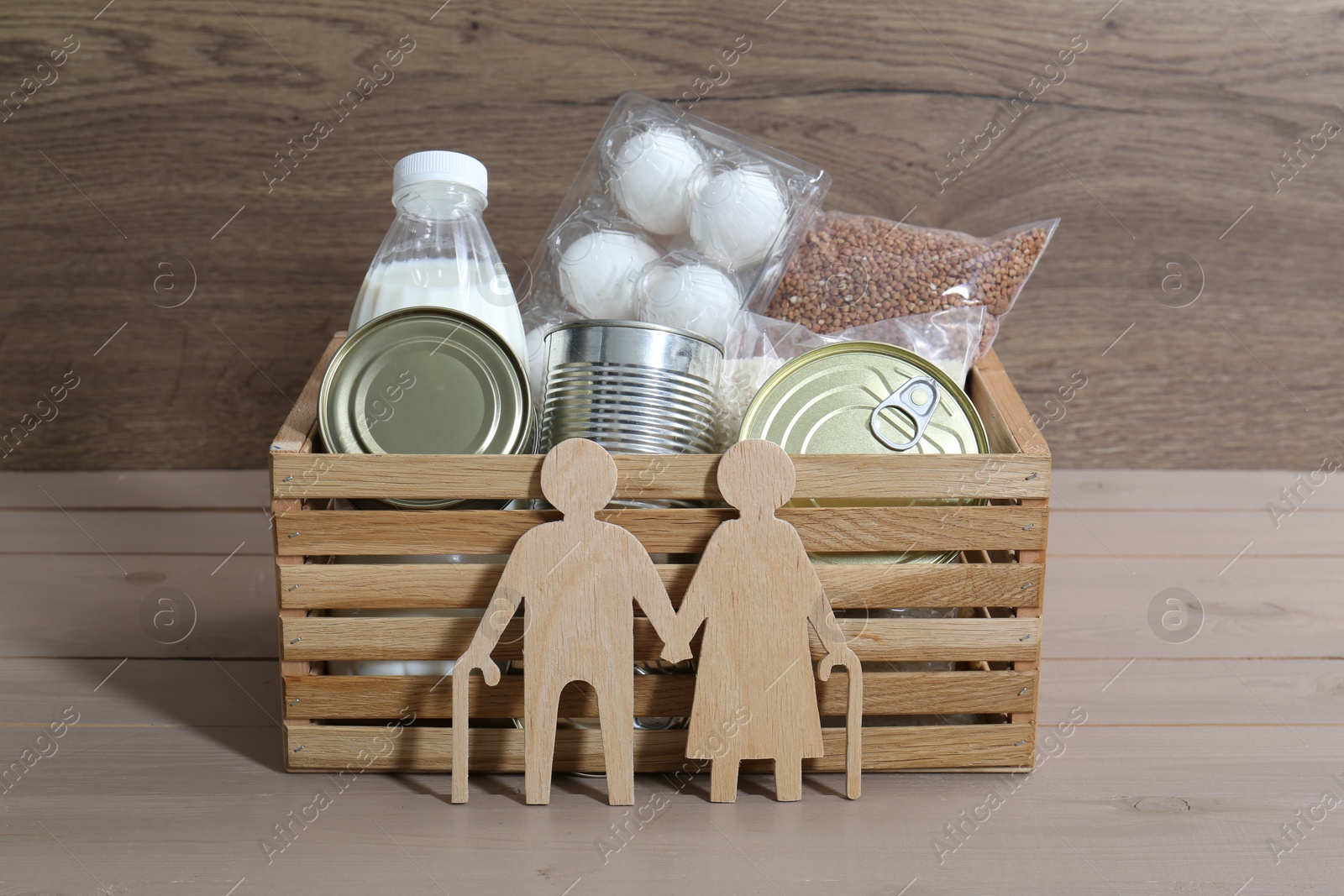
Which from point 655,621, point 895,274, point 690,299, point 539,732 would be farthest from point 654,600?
point 895,274

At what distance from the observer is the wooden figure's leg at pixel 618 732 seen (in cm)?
72

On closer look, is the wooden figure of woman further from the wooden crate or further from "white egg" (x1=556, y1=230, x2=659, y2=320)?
"white egg" (x1=556, y1=230, x2=659, y2=320)

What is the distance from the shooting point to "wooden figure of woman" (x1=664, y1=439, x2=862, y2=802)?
2.39 feet

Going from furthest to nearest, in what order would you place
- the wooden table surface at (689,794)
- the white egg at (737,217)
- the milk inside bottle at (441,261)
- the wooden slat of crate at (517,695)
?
the white egg at (737,217) → the milk inside bottle at (441,261) → the wooden slat of crate at (517,695) → the wooden table surface at (689,794)

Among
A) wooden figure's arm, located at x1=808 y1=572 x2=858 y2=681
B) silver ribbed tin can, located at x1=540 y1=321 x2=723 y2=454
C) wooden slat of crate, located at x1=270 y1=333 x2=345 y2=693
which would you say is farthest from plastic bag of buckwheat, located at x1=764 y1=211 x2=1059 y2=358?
wooden slat of crate, located at x1=270 y1=333 x2=345 y2=693

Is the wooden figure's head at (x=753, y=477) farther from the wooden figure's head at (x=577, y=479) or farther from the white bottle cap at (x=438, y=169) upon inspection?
the white bottle cap at (x=438, y=169)

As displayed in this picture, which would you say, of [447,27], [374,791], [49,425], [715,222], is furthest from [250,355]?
[374,791]

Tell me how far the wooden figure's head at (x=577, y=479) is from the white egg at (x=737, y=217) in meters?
0.35

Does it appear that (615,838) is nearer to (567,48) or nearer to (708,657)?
(708,657)

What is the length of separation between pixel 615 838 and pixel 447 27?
1103 mm

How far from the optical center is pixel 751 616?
73 centimetres

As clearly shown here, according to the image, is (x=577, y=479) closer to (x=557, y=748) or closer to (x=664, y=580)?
(x=664, y=580)

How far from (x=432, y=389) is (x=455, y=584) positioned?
0.50ft

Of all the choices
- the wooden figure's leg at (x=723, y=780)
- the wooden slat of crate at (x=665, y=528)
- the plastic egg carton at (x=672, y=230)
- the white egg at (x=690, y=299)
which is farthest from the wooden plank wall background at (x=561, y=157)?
the wooden figure's leg at (x=723, y=780)
